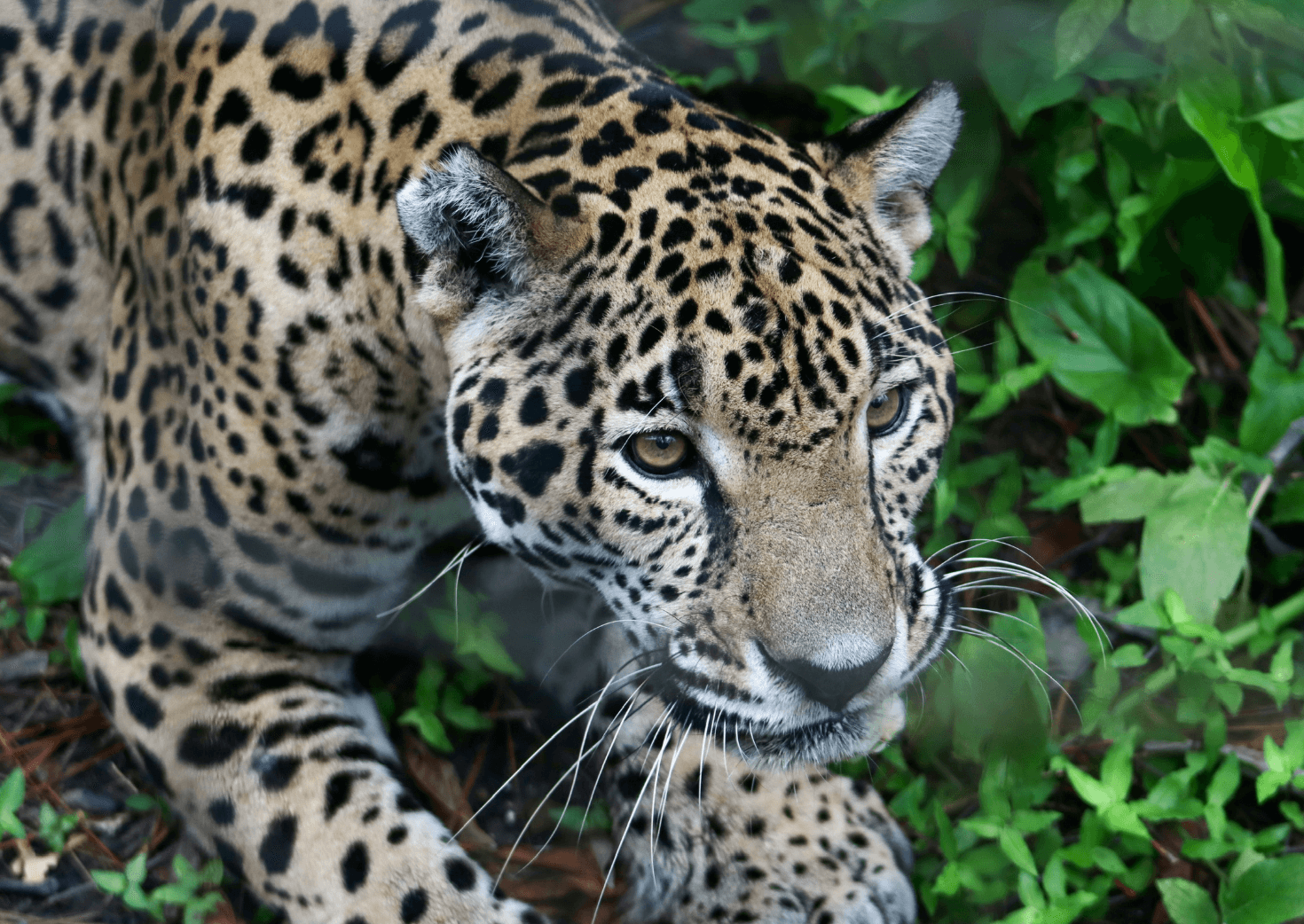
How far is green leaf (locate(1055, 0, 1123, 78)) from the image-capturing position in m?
3.12

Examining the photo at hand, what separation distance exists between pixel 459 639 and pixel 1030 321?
1.93 meters

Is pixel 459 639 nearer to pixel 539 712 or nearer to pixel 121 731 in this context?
pixel 539 712

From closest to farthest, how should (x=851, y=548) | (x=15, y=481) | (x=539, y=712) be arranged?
(x=851, y=548), (x=539, y=712), (x=15, y=481)

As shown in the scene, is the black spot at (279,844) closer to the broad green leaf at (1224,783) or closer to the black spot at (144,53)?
the black spot at (144,53)

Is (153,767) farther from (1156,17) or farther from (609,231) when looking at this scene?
(1156,17)

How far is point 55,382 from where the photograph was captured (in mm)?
3666

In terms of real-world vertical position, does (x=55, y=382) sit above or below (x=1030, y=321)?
below

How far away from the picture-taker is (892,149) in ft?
8.43

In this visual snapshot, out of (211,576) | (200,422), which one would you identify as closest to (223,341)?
(200,422)

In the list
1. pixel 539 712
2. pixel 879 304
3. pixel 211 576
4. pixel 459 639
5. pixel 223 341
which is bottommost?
pixel 539 712

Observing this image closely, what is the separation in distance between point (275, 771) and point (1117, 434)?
2.53 metres

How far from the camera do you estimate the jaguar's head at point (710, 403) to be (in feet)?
7.21

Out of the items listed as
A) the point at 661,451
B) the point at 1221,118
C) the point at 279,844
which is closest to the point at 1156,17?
the point at 1221,118

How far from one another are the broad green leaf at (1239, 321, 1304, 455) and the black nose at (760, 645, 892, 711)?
1.83 m
